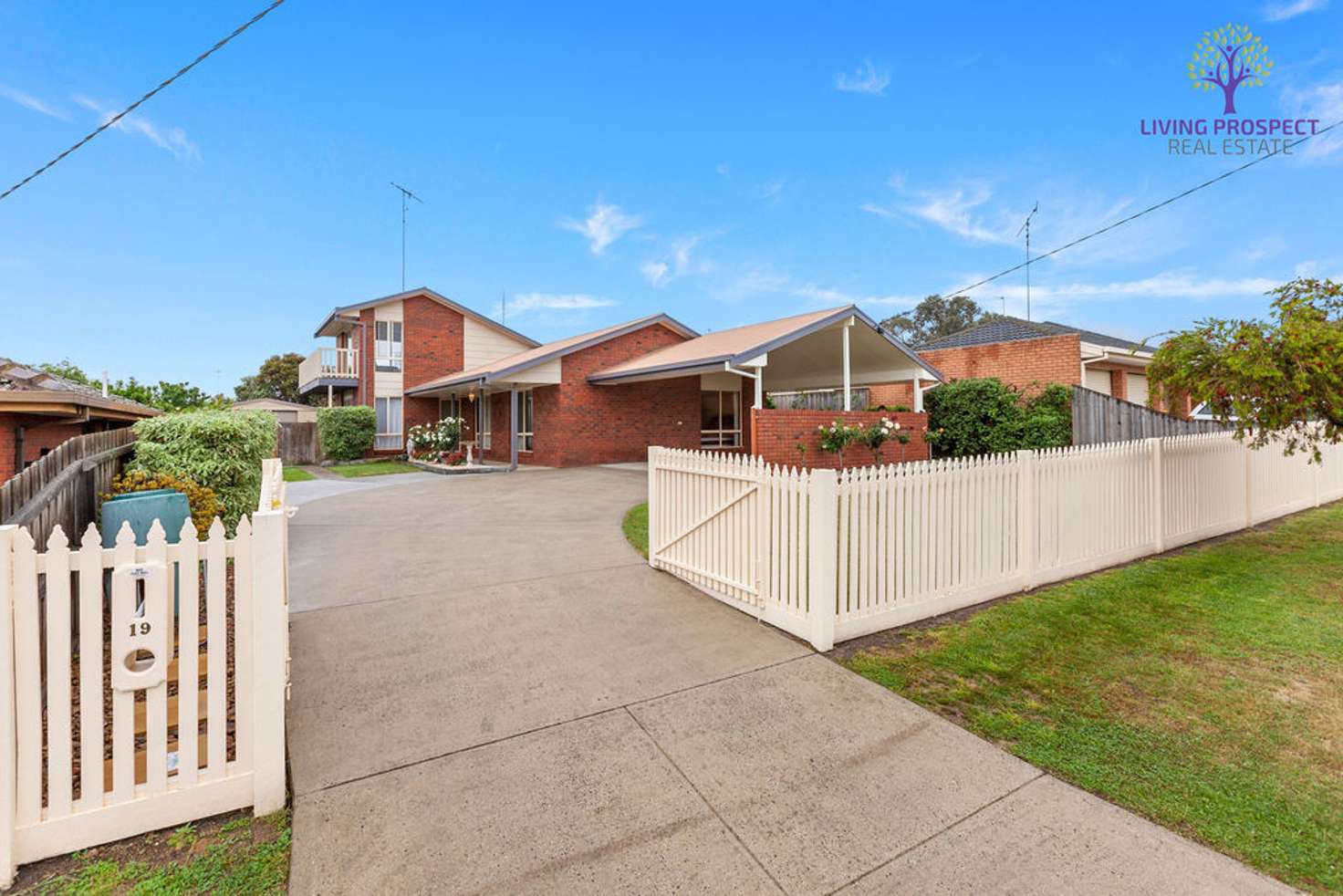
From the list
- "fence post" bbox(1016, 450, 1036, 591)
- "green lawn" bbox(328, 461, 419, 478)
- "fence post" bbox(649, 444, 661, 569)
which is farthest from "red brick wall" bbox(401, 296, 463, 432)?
"fence post" bbox(1016, 450, 1036, 591)

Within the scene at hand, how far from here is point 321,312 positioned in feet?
92.4

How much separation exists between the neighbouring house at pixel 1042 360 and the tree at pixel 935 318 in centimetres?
2755

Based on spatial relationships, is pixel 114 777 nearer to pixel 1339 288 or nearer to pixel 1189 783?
pixel 1189 783

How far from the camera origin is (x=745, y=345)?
42.9 ft

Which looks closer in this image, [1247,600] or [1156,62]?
[1247,600]

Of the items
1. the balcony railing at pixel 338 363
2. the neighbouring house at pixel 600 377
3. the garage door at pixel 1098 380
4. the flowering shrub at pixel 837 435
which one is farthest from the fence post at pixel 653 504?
the balcony railing at pixel 338 363

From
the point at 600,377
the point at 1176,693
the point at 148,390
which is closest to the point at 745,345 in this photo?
the point at 600,377

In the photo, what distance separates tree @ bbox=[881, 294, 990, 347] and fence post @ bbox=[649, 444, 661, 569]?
43400 mm

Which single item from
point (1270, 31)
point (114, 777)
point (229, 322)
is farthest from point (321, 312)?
point (1270, 31)

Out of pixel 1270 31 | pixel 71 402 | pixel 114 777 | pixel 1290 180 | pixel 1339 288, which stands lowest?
pixel 114 777

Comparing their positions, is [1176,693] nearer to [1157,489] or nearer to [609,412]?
[1157,489]

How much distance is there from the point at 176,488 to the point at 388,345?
19.7m

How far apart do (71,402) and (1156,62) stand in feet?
Answer: 59.5

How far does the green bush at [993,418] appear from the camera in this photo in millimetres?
13023
